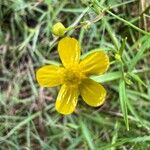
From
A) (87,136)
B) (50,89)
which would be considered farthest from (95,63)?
(50,89)

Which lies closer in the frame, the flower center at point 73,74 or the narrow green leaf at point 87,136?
the flower center at point 73,74

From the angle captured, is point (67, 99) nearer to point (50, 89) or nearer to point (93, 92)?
point (93, 92)

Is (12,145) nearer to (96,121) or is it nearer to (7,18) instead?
(96,121)

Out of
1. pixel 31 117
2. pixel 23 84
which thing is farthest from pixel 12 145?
pixel 23 84

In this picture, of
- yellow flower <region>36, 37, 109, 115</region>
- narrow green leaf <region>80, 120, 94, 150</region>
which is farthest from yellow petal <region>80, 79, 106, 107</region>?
narrow green leaf <region>80, 120, 94, 150</region>

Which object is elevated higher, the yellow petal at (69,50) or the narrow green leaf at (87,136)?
the yellow petal at (69,50)

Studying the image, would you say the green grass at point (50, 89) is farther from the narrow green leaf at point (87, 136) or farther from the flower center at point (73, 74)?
the flower center at point (73, 74)

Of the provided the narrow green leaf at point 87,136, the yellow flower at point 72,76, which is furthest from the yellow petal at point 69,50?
the narrow green leaf at point 87,136
